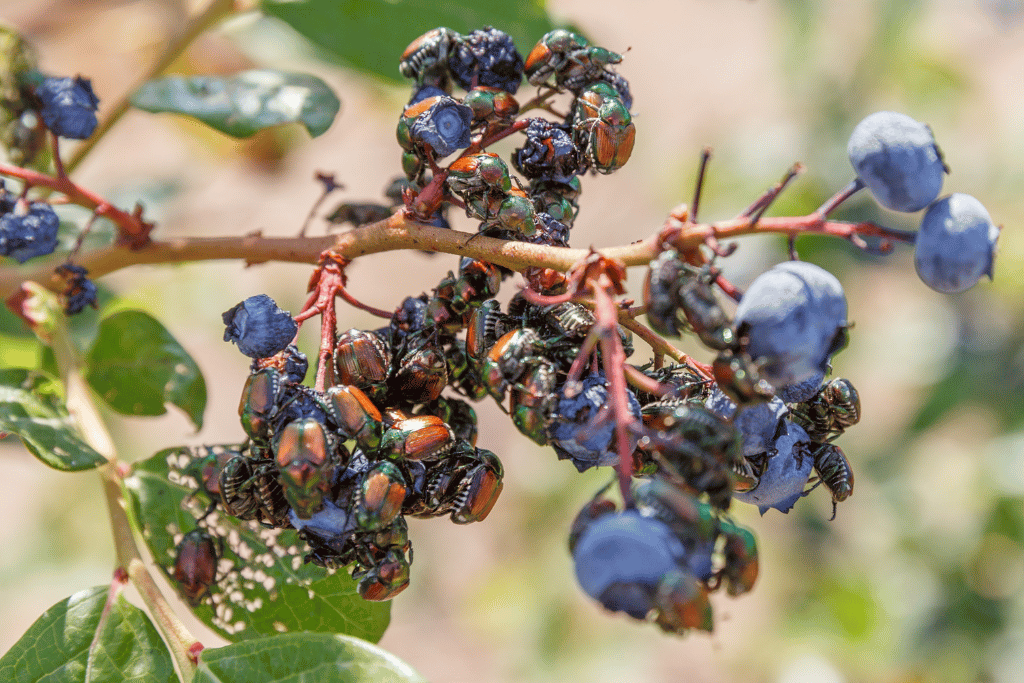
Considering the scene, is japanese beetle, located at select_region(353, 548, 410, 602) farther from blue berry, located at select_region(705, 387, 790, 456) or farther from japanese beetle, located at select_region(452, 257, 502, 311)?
blue berry, located at select_region(705, 387, 790, 456)

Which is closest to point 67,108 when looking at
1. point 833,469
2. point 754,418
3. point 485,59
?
point 485,59

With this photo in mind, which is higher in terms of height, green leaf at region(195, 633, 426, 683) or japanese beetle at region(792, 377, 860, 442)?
japanese beetle at region(792, 377, 860, 442)

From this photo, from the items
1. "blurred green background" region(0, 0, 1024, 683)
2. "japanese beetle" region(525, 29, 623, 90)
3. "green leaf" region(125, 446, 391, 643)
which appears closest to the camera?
"japanese beetle" region(525, 29, 623, 90)

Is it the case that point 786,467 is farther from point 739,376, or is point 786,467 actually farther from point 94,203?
point 94,203

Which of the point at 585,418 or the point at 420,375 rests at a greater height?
the point at 585,418

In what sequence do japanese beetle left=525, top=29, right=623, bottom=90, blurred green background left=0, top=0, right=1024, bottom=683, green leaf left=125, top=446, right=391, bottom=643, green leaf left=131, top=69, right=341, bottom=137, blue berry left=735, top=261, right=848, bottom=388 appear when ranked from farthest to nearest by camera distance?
1. blurred green background left=0, top=0, right=1024, bottom=683
2. green leaf left=131, top=69, right=341, bottom=137
3. green leaf left=125, top=446, right=391, bottom=643
4. japanese beetle left=525, top=29, right=623, bottom=90
5. blue berry left=735, top=261, right=848, bottom=388

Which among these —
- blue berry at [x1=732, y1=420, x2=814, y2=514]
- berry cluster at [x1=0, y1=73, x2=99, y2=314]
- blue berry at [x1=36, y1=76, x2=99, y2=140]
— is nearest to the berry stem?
berry cluster at [x1=0, y1=73, x2=99, y2=314]

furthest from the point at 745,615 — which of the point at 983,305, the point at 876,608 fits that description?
the point at 983,305

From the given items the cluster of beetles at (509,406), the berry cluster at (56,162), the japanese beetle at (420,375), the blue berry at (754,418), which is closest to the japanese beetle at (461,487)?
the cluster of beetles at (509,406)
